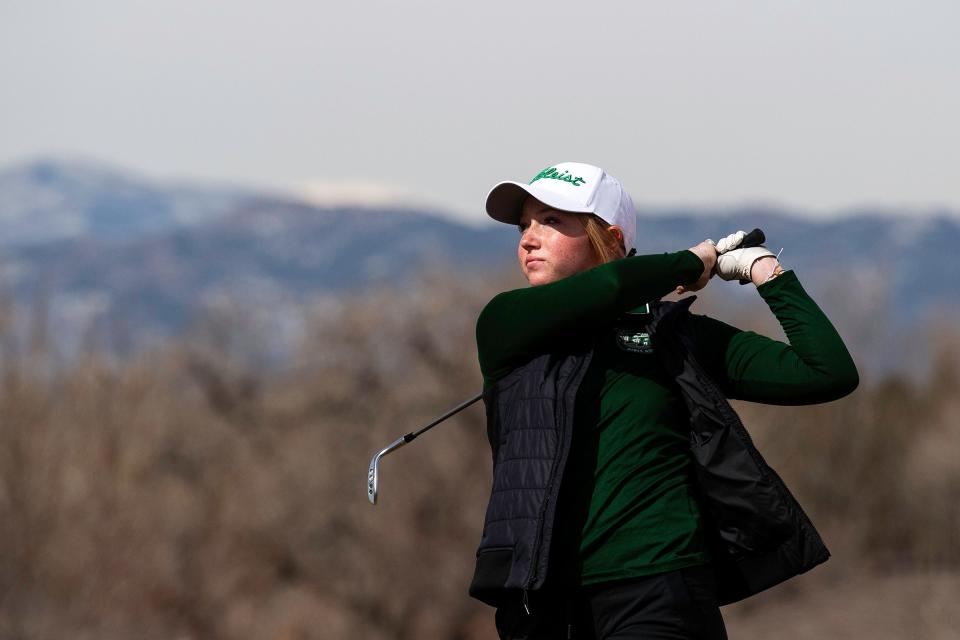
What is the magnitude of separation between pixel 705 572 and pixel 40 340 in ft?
55.6

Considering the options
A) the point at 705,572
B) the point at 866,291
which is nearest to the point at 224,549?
the point at 866,291

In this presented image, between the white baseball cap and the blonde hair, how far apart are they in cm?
2

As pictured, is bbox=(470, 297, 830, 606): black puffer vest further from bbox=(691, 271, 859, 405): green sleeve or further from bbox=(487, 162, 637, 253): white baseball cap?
bbox=(487, 162, 637, 253): white baseball cap

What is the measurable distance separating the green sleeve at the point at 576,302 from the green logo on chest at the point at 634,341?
0.29 ft

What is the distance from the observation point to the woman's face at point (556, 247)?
3.10 metres

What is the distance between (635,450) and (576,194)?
1.79ft

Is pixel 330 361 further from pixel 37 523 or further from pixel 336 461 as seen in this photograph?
pixel 37 523

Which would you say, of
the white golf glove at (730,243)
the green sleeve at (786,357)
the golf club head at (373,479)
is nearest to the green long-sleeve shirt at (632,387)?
the green sleeve at (786,357)

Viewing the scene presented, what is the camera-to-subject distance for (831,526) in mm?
35844

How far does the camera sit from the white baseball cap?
305cm

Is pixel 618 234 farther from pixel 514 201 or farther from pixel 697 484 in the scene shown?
pixel 697 484

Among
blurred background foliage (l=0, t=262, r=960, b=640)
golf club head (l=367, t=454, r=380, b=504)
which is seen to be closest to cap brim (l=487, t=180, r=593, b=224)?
golf club head (l=367, t=454, r=380, b=504)

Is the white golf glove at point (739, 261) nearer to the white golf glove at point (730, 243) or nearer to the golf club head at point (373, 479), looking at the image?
the white golf glove at point (730, 243)

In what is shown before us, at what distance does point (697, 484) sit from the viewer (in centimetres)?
292
